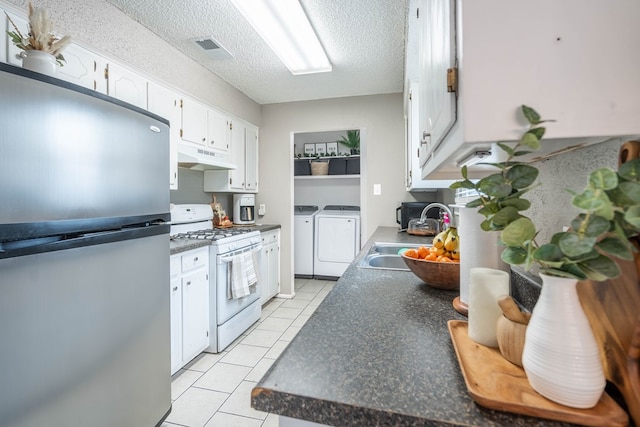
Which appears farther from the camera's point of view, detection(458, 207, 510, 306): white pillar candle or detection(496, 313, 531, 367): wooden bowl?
detection(458, 207, 510, 306): white pillar candle

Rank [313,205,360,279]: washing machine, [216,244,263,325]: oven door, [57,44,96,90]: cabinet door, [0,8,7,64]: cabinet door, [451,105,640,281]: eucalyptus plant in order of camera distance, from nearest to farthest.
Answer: [451,105,640,281]: eucalyptus plant, [0,8,7,64]: cabinet door, [57,44,96,90]: cabinet door, [216,244,263,325]: oven door, [313,205,360,279]: washing machine

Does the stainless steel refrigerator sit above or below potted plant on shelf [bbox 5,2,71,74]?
below

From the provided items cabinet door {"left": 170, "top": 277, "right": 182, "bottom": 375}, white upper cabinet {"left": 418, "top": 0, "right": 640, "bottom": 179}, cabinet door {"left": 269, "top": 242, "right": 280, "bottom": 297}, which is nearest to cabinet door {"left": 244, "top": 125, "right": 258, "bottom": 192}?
cabinet door {"left": 269, "top": 242, "right": 280, "bottom": 297}

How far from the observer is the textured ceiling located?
195 centimetres

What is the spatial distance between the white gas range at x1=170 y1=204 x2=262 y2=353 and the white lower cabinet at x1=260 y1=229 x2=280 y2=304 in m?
0.29

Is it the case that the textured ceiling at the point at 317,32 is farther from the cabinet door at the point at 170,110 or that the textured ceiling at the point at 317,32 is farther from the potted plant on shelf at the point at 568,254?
the potted plant on shelf at the point at 568,254

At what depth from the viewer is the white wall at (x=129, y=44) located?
1.65 m

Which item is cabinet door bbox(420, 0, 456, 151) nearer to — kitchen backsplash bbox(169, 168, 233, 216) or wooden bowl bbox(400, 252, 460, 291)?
wooden bowl bbox(400, 252, 460, 291)

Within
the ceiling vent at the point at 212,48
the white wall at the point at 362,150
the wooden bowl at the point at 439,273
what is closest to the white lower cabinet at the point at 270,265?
the white wall at the point at 362,150

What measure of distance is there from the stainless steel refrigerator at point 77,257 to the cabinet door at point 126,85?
27.9 inches

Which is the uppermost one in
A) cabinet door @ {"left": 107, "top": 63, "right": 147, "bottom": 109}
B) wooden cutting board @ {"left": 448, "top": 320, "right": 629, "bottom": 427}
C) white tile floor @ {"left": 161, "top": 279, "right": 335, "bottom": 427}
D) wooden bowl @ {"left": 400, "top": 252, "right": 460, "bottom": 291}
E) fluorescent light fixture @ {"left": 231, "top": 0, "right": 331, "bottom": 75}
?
fluorescent light fixture @ {"left": 231, "top": 0, "right": 331, "bottom": 75}

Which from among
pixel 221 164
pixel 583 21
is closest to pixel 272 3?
pixel 221 164

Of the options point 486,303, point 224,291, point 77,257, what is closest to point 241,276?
point 224,291

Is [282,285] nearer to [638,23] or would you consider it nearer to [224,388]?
[224,388]
